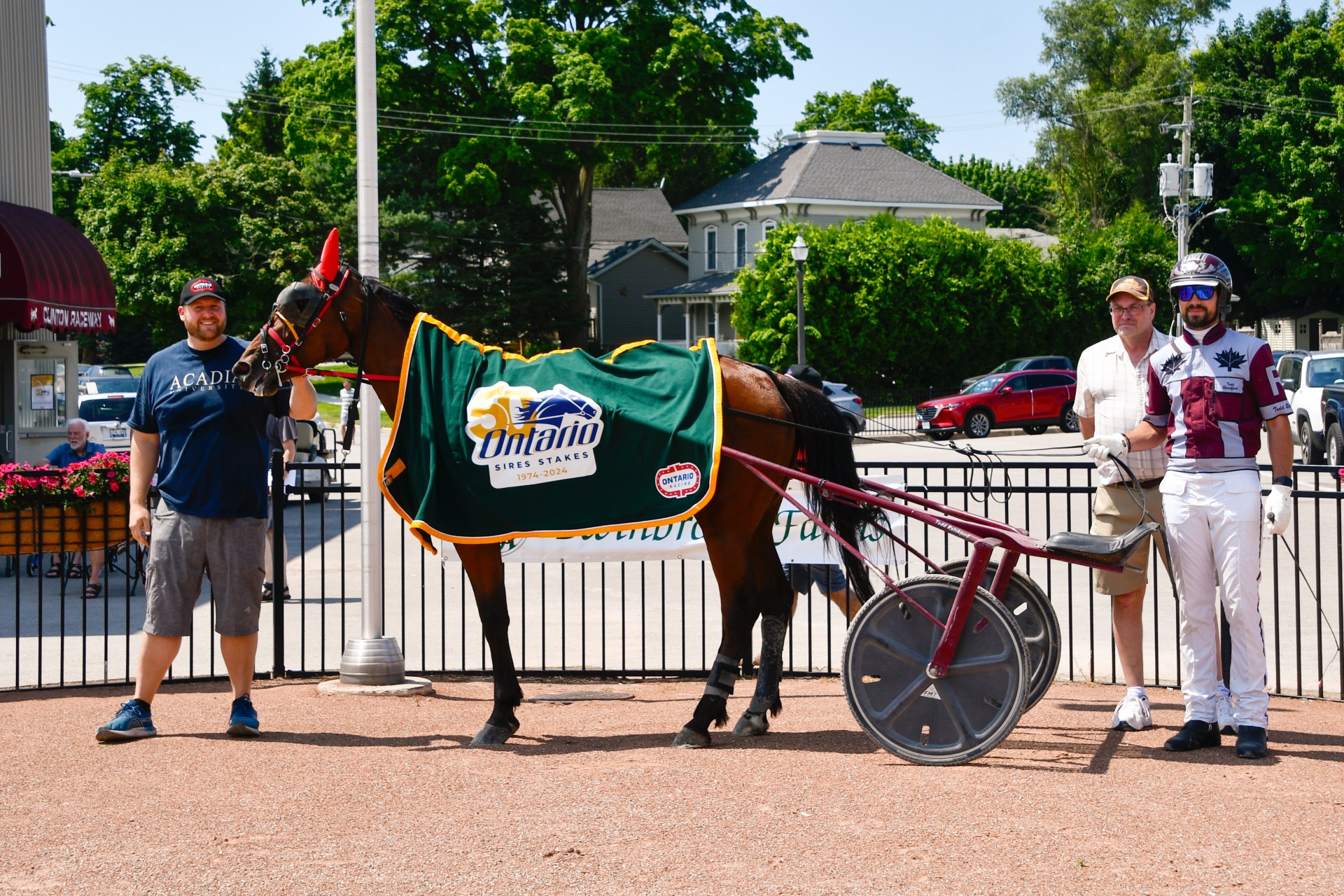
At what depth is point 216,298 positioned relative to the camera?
6.36m

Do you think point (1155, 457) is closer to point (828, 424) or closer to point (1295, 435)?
point (828, 424)

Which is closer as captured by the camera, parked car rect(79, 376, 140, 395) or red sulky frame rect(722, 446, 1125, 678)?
red sulky frame rect(722, 446, 1125, 678)

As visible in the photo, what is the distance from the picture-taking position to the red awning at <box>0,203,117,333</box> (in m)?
16.2

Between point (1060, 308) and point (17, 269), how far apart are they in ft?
110

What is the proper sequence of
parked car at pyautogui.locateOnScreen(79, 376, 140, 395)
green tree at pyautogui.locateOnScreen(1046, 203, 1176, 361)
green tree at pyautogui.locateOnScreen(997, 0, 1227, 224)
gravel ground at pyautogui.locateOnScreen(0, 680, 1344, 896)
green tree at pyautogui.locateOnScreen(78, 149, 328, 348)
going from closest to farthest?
1. gravel ground at pyautogui.locateOnScreen(0, 680, 1344, 896)
2. parked car at pyautogui.locateOnScreen(79, 376, 140, 395)
3. green tree at pyautogui.locateOnScreen(1046, 203, 1176, 361)
4. green tree at pyautogui.locateOnScreen(78, 149, 328, 348)
5. green tree at pyautogui.locateOnScreen(997, 0, 1227, 224)

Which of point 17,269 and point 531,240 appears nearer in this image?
point 17,269

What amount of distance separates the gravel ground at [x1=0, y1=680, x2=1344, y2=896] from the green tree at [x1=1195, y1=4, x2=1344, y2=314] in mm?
49657

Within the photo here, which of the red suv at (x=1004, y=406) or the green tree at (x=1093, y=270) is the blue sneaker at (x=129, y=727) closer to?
the red suv at (x=1004, y=406)

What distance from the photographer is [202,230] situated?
1735 inches

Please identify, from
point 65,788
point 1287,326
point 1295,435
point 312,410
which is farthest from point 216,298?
point 1287,326

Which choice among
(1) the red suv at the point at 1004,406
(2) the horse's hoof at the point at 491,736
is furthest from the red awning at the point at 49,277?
(1) the red suv at the point at 1004,406

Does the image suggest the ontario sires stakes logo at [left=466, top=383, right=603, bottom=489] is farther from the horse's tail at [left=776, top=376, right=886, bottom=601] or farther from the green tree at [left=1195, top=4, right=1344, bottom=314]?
the green tree at [left=1195, top=4, right=1344, bottom=314]

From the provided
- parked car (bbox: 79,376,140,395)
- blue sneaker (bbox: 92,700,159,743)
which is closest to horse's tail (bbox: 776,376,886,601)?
blue sneaker (bbox: 92,700,159,743)

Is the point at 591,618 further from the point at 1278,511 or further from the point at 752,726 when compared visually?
the point at 1278,511
